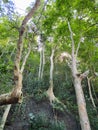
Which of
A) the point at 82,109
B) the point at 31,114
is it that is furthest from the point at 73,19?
the point at 31,114

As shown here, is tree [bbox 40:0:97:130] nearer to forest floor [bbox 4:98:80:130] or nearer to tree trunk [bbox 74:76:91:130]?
tree trunk [bbox 74:76:91:130]

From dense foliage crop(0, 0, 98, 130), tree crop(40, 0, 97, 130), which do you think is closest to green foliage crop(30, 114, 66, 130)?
dense foliage crop(0, 0, 98, 130)

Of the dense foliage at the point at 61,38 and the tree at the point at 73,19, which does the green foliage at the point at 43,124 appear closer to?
the dense foliage at the point at 61,38

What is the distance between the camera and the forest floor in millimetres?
9391

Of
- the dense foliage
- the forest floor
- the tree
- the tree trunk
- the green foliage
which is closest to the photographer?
the tree trunk

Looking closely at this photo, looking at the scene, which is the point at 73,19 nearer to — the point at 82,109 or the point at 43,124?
the point at 82,109

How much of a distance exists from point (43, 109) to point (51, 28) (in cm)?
509

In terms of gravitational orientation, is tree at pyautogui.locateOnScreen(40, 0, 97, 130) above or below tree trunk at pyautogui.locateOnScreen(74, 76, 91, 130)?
above

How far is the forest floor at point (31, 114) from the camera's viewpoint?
9391 millimetres

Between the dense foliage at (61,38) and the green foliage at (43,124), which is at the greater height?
the dense foliage at (61,38)

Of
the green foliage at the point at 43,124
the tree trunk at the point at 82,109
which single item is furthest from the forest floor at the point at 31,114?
the tree trunk at the point at 82,109

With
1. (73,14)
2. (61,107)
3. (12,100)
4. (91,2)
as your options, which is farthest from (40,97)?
(12,100)

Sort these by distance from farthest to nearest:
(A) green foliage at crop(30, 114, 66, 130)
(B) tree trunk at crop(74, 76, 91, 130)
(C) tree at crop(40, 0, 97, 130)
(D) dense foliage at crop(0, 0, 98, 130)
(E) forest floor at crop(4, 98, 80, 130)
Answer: (E) forest floor at crop(4, 98, 80, 130) → (A) green foliage at crop(30, 114, 66, 130) → (D) dense foliage at crop(0, 0, 98, 130) → (C) tree at crop(40, 0, 97, 130) → (B) tree trunk at crop(74, 76, 91, 130)

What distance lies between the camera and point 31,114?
9.52m
